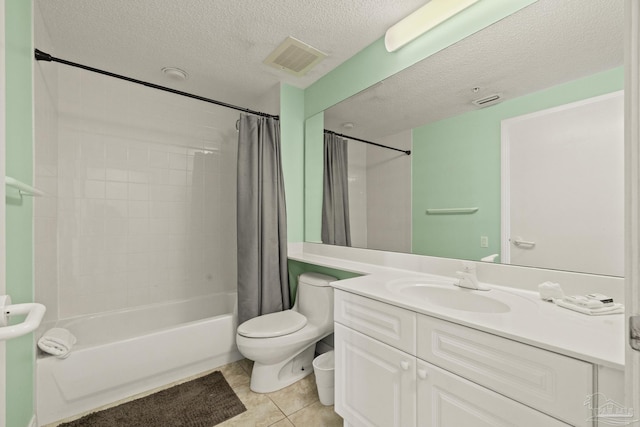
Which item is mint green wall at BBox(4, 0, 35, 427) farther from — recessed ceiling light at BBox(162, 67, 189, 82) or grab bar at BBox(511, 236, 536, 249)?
grab bar at BBox(511, 236, 536, 249)

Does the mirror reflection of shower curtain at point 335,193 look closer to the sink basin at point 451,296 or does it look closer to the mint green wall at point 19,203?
the sink basin at point 451,296

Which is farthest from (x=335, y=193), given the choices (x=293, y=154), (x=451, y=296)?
(x=451, y=296)

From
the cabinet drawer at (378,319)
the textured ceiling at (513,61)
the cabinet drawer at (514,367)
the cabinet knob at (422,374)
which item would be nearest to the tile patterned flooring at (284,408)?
the cabinet drawer at (378,319)

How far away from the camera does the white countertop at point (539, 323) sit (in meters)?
0.63

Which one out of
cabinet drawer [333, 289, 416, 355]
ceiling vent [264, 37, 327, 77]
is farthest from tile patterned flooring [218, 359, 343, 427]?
ceiling vent [264, 37, 327, 77]

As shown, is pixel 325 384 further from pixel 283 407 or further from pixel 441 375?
pixel 441 375

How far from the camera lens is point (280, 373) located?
171cm

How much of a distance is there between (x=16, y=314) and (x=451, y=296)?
4.79 feet

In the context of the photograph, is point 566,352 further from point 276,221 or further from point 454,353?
point 276,221

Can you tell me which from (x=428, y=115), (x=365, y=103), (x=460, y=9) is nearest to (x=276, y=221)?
(x=365, y=103)

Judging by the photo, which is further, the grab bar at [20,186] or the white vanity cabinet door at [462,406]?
the grab bar at [20,186]

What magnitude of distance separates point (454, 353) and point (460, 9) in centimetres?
152

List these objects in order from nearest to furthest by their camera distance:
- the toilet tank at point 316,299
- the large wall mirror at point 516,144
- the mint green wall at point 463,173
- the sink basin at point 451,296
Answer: the large wall mirror at point 516,144 < the sink basin at point 451,296 < the mint green wall at point 463,173 < the toilet tank at point 316,299

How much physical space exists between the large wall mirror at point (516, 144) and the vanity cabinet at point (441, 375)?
1.87ft
